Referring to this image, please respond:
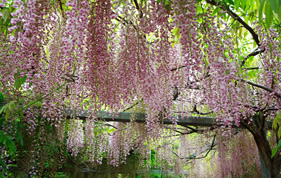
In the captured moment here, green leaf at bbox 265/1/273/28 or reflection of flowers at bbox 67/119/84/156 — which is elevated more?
green leaf at bbox 265/1/273/28

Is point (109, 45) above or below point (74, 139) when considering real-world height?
above

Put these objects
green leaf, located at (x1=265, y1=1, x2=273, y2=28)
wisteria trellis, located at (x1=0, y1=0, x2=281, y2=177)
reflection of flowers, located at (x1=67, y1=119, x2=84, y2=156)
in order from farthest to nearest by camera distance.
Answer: reflection of flowers, located at (x1=67, y1=119, x2=84, y2=156) → wisteria trellis, located at (x1=0, y1=0, x2=281, y2=177) → green leaf, located at (x1=265, y1=1, x2=273, y2=28)

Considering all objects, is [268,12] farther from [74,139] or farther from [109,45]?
[74,139]

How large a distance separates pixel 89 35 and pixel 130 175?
4788mm

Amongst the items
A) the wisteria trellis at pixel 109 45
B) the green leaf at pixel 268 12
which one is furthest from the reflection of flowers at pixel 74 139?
the green leaf at pixel 268 12

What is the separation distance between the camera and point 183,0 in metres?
1.24

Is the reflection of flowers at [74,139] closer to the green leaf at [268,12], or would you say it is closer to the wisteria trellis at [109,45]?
the wisteria trellis at [109,45]

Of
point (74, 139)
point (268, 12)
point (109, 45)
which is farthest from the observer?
point (74, 139)

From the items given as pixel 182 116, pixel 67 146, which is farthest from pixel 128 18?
pixel 67 146

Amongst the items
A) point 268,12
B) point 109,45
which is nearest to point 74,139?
point 109,45

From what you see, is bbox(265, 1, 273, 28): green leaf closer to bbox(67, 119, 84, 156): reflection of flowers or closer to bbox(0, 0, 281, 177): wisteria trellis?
bbox(0, 0, 281, 177): wisteria trellis

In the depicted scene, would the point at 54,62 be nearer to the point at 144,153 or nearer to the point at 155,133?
the point at 155,133

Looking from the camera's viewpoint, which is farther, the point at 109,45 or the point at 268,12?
the point at 109,45

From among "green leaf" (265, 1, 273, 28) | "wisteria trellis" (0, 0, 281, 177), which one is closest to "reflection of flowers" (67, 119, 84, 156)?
"wisteria trellis" (0, 0, 281, 177)
